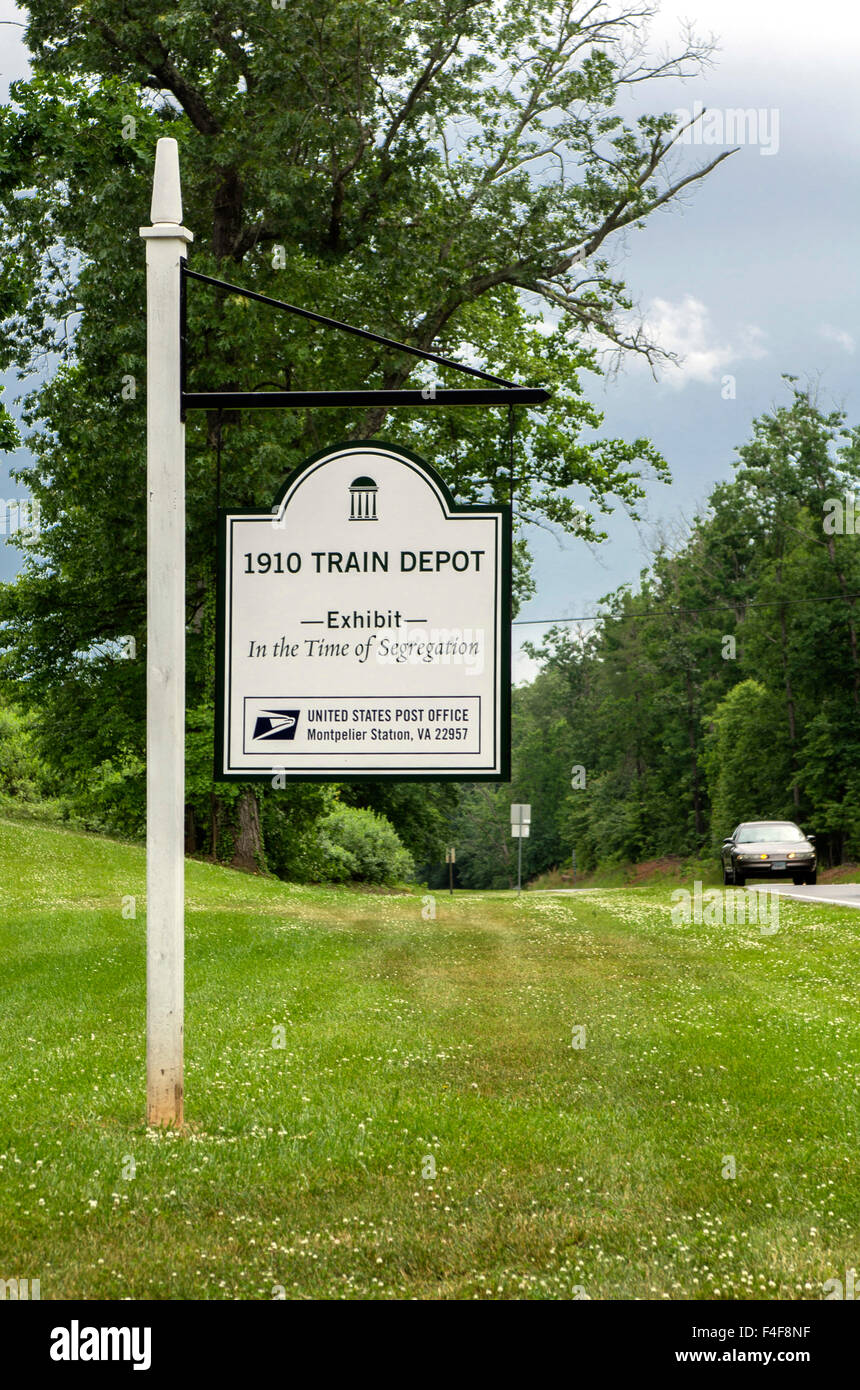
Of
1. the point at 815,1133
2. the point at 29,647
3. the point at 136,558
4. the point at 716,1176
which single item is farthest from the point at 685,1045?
the point at 29,647

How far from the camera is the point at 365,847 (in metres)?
44.9

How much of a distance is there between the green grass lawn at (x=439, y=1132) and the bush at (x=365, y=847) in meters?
29.6

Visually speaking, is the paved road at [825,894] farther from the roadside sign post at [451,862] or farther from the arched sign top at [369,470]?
the arched sign top at [369,470]

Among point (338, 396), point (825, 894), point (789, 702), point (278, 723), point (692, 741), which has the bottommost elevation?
point (825, 894)

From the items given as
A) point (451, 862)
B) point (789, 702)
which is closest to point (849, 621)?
point (789, 702)

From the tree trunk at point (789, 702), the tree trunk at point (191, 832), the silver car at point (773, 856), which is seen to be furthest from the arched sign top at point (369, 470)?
the tree trunk at point (789, 702)

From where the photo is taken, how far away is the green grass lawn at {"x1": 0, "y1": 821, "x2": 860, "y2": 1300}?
508cm

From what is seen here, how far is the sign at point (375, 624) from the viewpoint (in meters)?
6.98

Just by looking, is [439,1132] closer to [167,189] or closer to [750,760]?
[167,189]

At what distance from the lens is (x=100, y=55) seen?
24.1 m

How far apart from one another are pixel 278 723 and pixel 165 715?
0.65 metres

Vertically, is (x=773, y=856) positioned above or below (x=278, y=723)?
below

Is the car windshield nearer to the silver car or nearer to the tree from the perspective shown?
the silver car
